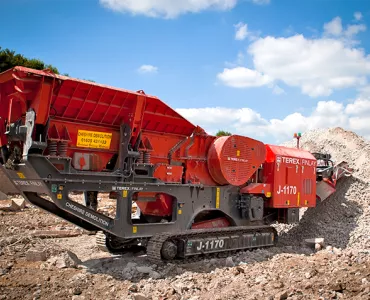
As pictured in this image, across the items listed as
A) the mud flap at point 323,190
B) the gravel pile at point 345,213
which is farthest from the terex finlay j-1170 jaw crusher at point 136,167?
the mud flap at point 323,190

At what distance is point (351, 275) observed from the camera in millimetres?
6590

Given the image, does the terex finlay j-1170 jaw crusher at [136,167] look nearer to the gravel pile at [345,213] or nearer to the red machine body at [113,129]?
the red machine body at [113,129]

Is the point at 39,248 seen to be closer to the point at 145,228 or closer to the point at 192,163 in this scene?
the point at 145,228

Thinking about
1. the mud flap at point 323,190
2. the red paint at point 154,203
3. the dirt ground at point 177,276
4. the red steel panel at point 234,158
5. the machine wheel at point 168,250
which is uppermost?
the red steel panel at point 234,158

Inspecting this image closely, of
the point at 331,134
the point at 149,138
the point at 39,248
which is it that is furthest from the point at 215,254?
the point at 331,134

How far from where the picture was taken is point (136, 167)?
25.8 ft

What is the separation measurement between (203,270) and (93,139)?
3.03m

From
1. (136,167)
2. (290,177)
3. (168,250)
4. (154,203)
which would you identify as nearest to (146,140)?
(136,167)

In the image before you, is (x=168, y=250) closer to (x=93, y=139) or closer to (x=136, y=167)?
(x=136, y=167)

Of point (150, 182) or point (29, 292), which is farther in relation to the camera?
point (150, 182)

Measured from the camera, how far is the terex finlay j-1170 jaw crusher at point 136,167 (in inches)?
273

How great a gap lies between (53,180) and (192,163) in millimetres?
3133

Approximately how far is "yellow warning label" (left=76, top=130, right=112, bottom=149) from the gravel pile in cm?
563

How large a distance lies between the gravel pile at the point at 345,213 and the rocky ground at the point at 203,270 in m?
0.03
